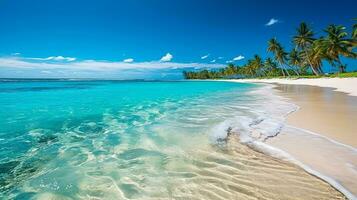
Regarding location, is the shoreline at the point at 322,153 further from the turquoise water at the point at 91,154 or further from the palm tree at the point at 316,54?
the palm tree at the point at 316,54

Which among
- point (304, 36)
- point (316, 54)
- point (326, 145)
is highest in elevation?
point (304, 36)

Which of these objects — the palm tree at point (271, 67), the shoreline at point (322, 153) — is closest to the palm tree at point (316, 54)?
the palm tree at point (271, 67)

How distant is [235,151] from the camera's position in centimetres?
504

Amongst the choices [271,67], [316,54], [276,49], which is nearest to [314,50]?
[316,54]

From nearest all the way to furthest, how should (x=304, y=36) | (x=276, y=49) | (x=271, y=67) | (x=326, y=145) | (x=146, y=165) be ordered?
1. (x=146, y=165)
2. (x=326, y=145)
3. (x=304, y=36)
4. (x=276, y=49)
5. (x=271, y=67)

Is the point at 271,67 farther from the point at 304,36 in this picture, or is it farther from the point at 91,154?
the point at 91,154

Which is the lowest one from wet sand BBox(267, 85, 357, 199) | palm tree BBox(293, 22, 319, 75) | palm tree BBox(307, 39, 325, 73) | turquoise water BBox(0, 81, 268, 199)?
turquoise water BBox(0, 81, 268, 199)

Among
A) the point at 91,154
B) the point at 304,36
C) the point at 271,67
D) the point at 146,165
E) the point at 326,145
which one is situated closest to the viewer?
the point at 146,165

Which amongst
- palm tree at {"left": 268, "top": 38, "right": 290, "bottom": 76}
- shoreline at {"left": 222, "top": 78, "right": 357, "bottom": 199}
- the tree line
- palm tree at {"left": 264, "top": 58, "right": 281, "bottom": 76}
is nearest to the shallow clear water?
shoreline at {"left": 222, "top": 78, "right": 357, "bottom": 199}

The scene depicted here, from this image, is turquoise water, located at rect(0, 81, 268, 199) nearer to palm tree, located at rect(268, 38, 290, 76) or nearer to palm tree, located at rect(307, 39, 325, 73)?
palm tree, located at rect(307, 39, 325, 73)

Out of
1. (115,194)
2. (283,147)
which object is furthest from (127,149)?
(283,147)

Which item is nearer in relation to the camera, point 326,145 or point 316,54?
point 326,145

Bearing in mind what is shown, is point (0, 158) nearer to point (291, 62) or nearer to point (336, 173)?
point (336, 173)

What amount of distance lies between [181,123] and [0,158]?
17.4 ft
